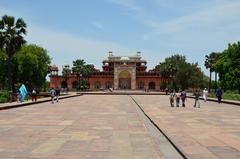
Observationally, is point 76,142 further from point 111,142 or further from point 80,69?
point 80,69

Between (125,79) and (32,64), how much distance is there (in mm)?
70500

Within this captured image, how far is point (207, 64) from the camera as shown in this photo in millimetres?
94375

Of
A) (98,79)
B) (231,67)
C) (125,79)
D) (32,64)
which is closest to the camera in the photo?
(32,64)

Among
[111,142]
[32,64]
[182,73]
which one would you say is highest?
[182,73]

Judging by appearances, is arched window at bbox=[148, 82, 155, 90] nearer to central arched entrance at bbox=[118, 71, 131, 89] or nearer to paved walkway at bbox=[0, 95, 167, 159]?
central arched entrance at bbox=[118, 71, 131, 89]

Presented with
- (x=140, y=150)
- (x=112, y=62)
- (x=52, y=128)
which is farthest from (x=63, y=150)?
(x=112, y=62)

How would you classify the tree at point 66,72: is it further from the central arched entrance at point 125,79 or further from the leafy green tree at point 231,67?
the leafy green tree at point 231,67

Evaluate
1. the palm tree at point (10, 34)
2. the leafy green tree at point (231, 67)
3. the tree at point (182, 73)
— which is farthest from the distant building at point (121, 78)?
the palm tree at point (10, 34)

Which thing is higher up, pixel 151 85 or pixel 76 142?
pixel 151 85

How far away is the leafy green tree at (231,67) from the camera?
6712cm

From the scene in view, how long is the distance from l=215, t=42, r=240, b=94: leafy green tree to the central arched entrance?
5910 cm

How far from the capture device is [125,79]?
131125 millimetres

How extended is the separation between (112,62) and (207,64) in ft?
154

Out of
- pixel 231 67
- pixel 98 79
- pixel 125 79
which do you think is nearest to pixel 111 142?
pixel 231 67
